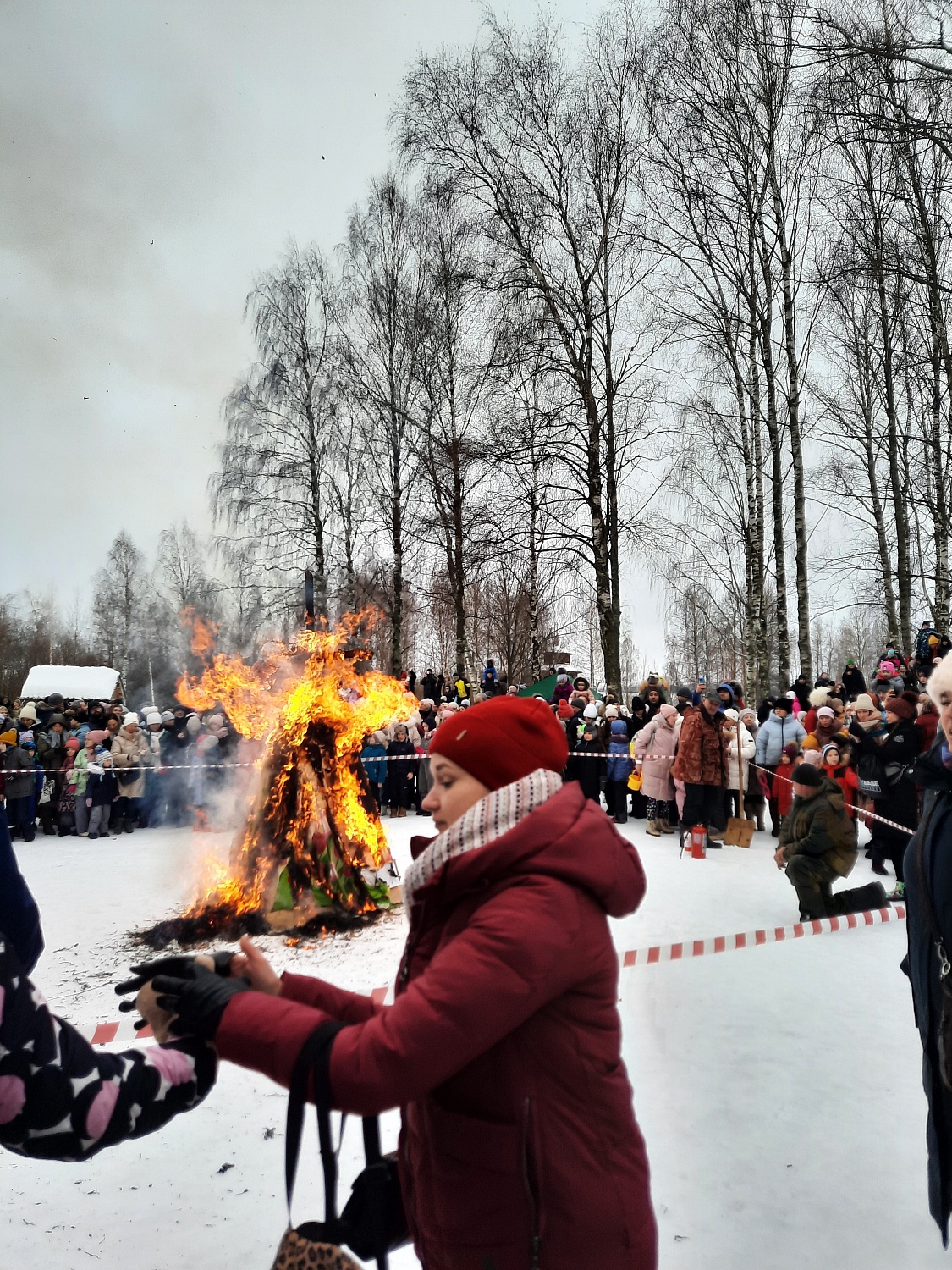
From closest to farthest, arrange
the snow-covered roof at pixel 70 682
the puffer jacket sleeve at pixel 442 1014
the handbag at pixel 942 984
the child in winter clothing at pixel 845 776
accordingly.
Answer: the puffer jacket sleeve at pixel 442 1014 < the handbag at pixel 942 984 < the child in winter clothing at pixel 845 776 < the snow-covered roof at pixel 70 682

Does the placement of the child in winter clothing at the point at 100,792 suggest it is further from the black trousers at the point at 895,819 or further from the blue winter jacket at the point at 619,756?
the black trousers at the point at 895,819

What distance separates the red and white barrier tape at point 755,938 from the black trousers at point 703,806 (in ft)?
11.8

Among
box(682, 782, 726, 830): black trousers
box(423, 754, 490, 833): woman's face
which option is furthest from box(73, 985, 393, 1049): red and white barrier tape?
box(682, 782, 726, 830): black trousers

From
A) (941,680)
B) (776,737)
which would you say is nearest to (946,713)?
(941,680)

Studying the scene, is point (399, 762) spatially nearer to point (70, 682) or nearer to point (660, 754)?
point (660, 754)

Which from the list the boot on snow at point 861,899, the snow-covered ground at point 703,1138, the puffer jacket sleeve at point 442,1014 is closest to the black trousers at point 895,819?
the boot on snow at point 861,899

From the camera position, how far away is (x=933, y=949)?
2.64 metres

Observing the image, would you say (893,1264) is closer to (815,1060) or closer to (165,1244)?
(815,1060)

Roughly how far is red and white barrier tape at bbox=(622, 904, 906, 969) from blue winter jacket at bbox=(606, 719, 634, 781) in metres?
5.54

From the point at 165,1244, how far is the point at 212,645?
21.7 feet

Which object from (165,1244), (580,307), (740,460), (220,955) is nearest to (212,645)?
(165,1244)

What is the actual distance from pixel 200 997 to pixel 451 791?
0.63 m

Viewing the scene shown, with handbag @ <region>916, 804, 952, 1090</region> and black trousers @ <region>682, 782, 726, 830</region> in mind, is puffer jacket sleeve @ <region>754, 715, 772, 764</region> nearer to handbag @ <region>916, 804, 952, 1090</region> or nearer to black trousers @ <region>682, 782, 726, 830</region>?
black trousers @ <region>682, 782, 726, 830</region>

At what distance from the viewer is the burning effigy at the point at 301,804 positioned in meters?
7.21
